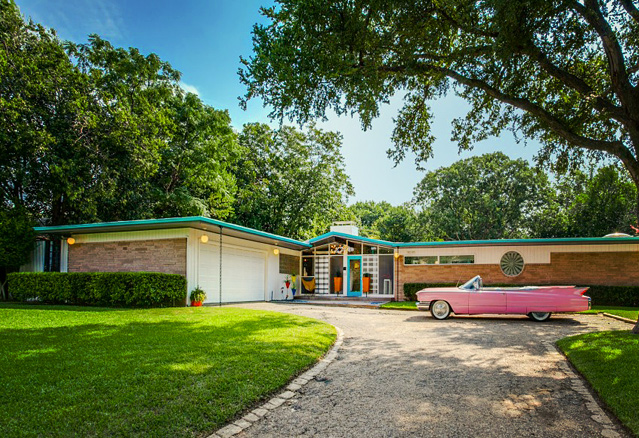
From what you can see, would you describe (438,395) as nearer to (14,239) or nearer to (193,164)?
(14,239)

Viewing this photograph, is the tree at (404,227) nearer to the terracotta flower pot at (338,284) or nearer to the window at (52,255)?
the terracotta flower pot at (338,284)

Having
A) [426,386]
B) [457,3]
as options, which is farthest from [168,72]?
[426,386]

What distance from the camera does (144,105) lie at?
67.1 ft

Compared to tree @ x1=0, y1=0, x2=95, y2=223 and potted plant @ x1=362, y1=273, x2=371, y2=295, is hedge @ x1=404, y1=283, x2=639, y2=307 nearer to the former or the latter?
potted plant @ x1=362, y1=273, x2=371, y2=295

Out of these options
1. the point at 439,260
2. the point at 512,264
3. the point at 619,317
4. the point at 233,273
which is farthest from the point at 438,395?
the point at 512,264

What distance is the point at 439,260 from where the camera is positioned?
19.5 m

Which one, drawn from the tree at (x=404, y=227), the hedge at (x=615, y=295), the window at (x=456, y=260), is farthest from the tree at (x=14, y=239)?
the tree at (x=404, y=227)

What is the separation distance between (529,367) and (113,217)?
2100 centimetres

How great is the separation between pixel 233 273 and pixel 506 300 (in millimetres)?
10849

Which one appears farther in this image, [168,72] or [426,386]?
[168,72]

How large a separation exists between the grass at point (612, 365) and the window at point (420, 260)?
11.0 metres

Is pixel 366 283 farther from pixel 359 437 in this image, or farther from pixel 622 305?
pixel 359 437

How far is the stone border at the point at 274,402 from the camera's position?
12.0 feet

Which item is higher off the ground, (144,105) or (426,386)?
(144,105)
